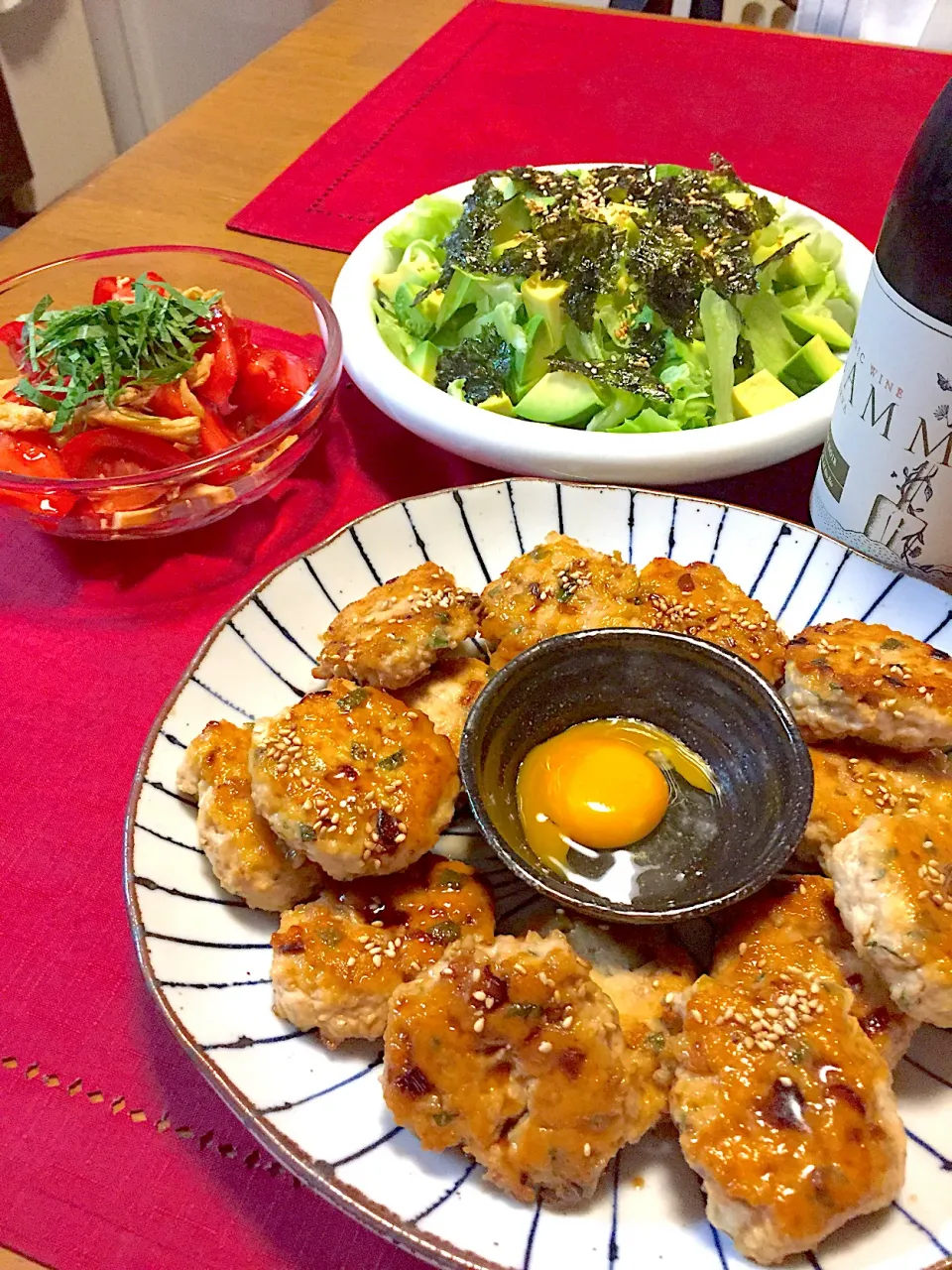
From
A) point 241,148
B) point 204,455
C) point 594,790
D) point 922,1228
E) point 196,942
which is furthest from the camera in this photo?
point 241,148

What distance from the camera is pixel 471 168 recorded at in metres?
4.70

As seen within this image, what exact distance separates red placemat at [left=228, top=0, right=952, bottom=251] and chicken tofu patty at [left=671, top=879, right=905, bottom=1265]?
3529mm

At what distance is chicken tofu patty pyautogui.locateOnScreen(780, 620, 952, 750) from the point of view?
2.12 meters

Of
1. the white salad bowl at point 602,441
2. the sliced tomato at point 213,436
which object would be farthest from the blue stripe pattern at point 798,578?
the sliced tomato at point 213,436

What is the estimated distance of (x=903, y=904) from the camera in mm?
1731

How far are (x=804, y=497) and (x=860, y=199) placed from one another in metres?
2.12

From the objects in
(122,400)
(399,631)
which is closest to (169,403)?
(122,400)

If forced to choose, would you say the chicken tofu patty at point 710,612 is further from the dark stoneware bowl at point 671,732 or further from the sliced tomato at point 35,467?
the sliced tomato at point 35,467

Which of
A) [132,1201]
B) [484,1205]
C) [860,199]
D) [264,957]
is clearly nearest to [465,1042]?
[484,1205]

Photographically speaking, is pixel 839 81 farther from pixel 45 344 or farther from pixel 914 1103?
pixel 914 1103

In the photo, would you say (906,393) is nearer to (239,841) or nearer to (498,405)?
(498,405)

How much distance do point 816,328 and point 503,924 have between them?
2.35 metres

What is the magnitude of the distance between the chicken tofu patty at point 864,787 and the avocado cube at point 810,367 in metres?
1.43

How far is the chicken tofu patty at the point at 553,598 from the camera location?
7.89 feet
